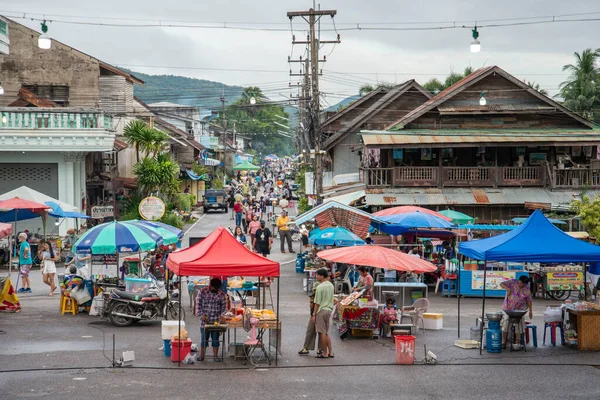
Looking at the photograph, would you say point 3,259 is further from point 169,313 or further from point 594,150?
point 594,150

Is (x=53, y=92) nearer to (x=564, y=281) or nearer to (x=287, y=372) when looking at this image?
(x=564, y=281)

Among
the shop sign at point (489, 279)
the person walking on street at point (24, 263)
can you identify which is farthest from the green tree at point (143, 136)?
the shop sign at point (489, 279)

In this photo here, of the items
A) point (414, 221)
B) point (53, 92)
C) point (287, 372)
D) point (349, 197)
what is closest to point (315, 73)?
point (349, 197)

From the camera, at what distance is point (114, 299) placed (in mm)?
19312

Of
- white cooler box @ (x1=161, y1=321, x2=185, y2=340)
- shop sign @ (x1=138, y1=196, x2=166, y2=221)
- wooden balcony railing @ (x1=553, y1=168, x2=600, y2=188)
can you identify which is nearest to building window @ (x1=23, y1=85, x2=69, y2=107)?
shop sign @ (x1=138, y1=196, x2=166, y2=221)

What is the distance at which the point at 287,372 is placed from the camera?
49.0 ft

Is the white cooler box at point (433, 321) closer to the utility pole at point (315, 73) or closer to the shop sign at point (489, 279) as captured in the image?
the shop sign at point (489, 279)

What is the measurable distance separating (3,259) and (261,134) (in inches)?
5684

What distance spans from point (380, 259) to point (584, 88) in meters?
46.8

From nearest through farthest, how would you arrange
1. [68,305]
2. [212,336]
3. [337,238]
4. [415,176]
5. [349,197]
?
1. [212,336]
2. [68,305]
3. [337,238]
4. [415,176]
5. [349,197]

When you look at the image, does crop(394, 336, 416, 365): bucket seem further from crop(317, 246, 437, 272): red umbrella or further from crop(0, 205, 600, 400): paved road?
crop(317, 246, 437, 272): red umbrella

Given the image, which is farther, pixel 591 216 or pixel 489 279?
pixel 591 216

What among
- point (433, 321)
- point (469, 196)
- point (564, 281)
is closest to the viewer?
point (433, 321)

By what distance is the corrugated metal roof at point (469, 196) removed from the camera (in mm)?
35844
